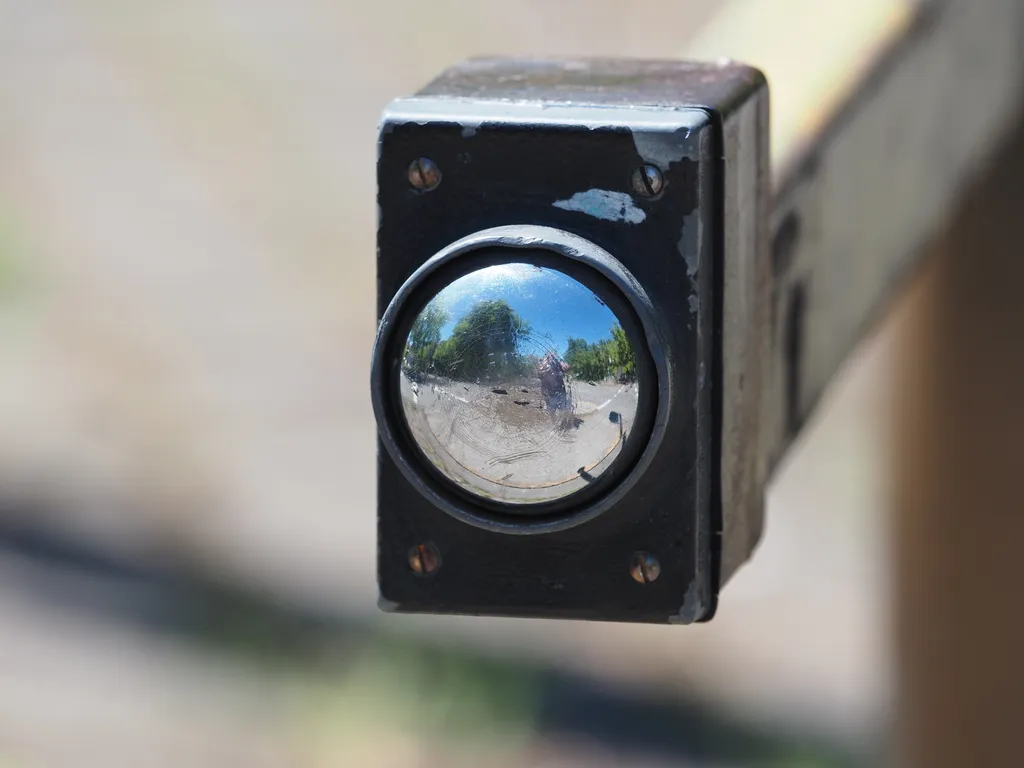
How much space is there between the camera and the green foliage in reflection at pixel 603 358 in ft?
1.85

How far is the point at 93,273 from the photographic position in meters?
3.22

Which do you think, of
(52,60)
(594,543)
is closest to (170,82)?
(52,60)

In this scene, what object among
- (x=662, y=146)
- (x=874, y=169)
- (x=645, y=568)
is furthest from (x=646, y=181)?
(x=874, y=169)

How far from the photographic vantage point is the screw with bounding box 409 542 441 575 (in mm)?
641

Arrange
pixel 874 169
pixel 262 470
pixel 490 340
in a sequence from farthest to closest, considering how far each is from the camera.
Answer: pixel 262 470
pixel 874 169
pixel 490 340

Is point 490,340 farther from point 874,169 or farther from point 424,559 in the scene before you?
point 874,169

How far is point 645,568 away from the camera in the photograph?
0.63 m

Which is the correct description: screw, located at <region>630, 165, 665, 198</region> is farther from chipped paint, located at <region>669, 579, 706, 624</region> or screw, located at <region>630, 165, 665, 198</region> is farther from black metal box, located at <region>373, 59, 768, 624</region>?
chipped paint, located at <region>669, 579, 706, 624</region>

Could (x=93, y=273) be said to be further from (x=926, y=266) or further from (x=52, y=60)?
(x=926, y=266)

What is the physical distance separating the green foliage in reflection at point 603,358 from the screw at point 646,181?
6 centimetres

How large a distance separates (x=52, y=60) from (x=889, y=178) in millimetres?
2664

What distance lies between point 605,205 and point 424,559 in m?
0.16

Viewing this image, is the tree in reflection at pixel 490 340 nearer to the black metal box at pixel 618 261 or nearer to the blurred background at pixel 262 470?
the black metal box at pixel 618 261

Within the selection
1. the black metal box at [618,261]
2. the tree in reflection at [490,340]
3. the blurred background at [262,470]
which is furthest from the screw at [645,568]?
the blurred background at [262,470]
